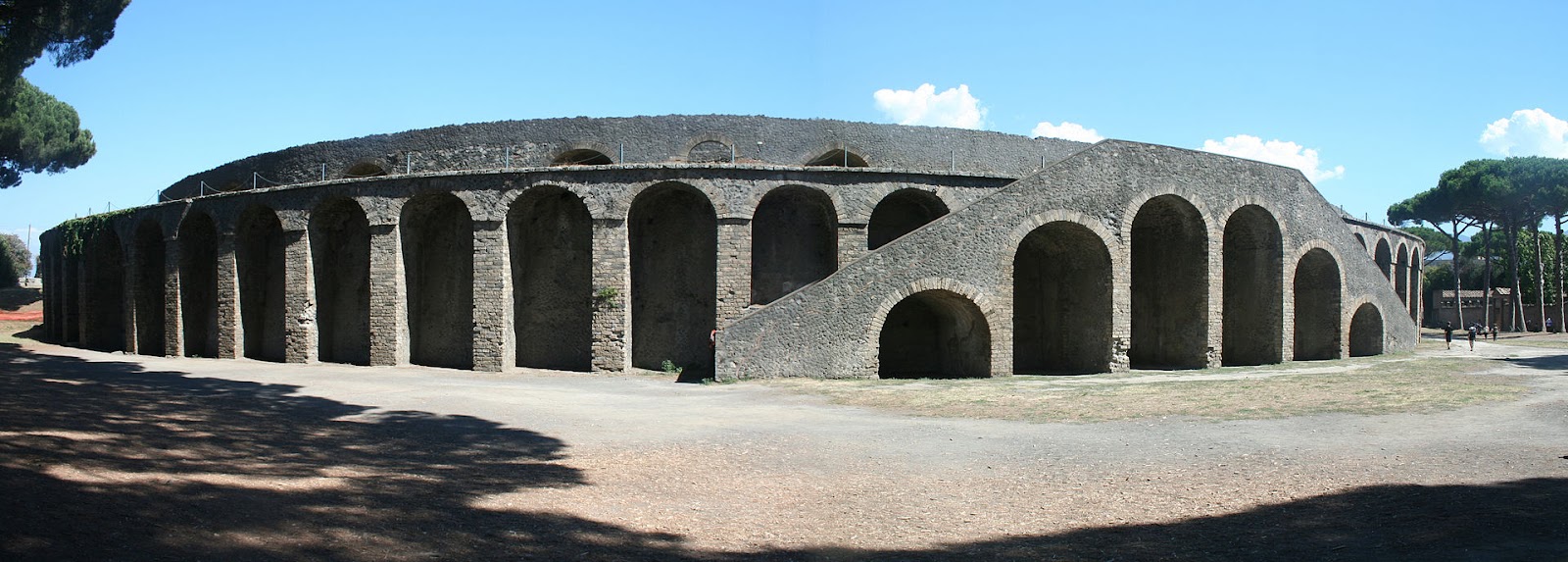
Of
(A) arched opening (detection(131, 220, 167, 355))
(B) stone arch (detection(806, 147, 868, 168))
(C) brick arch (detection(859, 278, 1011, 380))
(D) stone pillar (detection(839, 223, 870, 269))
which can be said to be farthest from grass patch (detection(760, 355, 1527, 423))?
(A) arched opening (detection(131, 220, 167, 355))

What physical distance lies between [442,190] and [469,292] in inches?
96.0

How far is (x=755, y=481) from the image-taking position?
7.23 meters

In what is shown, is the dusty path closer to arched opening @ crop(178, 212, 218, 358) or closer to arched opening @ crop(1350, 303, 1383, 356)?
arched opening @ crop(1350, 303, 1383, 356)

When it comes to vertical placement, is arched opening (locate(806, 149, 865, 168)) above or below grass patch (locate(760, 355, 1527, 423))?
above

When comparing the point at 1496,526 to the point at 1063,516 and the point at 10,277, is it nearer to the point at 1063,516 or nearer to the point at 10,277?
the point at 1063,516

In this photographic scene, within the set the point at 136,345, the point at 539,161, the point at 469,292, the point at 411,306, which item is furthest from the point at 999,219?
the point at 136,345

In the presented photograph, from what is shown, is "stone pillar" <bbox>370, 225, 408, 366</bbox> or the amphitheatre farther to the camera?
"stone pillar" <bbox>370, 225, 408, 366</bbox>

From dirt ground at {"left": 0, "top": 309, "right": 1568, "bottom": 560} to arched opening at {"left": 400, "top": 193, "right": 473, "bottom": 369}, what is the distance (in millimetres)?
7667

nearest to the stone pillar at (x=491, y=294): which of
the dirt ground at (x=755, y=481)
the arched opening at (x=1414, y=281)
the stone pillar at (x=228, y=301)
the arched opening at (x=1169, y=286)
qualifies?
the dirt ground at (x=755, y=481)

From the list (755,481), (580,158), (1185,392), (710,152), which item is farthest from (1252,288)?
(755,481)

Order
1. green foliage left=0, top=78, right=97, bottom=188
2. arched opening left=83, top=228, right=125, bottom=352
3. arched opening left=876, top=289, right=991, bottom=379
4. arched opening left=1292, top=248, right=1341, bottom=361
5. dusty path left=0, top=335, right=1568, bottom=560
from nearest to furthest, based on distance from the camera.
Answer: dusty path left=0, top=335, right=1568, bottom=560, arched opening left=876, top=289, right=991, bottom=379, arched opening left=1292, top=248, right=1341, bottom=361, arched opening left=83, top=228, right=125, bottom=352, green foliage left=0, top=78, right=97, bottom=188

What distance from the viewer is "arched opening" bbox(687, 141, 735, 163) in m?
19.7

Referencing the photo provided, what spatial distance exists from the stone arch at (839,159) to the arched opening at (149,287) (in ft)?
59.4

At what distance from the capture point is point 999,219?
51.9 feet
